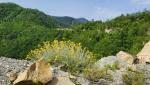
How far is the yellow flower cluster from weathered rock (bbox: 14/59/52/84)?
1.71m

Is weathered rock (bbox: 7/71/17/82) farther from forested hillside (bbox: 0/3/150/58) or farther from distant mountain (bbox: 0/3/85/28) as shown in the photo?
distant mountain (bbox: 0/3/85/28)

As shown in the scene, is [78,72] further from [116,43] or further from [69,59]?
[116,43]

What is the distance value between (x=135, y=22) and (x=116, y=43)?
42.2 feet

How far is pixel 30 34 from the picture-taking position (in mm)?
113938

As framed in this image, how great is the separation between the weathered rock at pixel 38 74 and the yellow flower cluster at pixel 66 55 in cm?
171

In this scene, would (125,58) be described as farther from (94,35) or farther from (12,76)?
(94,35)

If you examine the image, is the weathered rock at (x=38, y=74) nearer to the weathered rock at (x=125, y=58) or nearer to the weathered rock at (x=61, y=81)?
the weathered rock at (x=61, y=81)

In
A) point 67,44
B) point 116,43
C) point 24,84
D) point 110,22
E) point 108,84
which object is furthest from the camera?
point 110,22

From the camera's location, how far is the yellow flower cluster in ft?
46.3

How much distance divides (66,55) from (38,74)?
6.98ft

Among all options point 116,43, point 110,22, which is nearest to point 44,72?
point 116,43

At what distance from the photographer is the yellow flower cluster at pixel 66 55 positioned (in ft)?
46.3

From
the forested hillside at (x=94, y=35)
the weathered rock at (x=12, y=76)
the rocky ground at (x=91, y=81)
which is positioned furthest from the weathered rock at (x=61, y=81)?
the forested hillside at (x=94, y=35)

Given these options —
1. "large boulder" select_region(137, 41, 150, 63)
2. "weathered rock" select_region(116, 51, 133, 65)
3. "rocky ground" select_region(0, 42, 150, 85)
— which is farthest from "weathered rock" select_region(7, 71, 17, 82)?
"large boulder" select_region(137, 41, 150, 63)
